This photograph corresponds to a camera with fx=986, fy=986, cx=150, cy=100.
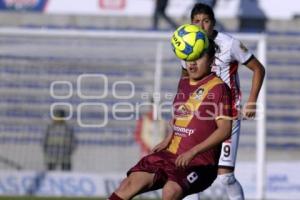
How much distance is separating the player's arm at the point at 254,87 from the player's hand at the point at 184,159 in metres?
1.77

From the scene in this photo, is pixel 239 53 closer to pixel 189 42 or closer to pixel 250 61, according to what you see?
pixel 250 61

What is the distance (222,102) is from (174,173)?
0.68 m

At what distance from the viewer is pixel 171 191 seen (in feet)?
24.2

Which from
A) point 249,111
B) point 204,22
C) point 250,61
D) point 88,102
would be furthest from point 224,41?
point 88,102

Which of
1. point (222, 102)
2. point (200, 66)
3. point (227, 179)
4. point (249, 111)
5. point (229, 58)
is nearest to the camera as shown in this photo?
point (222, 102)

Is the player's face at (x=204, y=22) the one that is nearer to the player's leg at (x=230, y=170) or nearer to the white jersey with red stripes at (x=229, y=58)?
the white jersey with red stripes at (x=229, y=58)

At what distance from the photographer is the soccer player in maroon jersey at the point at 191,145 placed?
7434 mm

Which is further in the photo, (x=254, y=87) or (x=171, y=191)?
(x=254, y=87)

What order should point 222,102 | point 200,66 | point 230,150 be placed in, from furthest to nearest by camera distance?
point 230,150, point 200,66, point 222,102

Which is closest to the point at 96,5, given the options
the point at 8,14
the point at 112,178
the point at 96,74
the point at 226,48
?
the point at 8,14

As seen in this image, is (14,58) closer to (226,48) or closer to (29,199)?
(29,199)

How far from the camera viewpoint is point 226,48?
31.1 feet

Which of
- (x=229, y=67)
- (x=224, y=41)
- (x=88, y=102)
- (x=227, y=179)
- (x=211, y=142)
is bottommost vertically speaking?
(x=88, y=102)

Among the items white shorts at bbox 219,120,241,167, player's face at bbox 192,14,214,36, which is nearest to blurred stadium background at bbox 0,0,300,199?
white shorts at bbox 219,120,241,167
